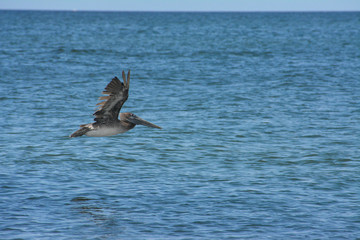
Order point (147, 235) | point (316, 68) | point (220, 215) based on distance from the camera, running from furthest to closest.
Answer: point (316, 68) → point (220, 215) → point (147, 235)

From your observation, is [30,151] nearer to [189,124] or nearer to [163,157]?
[163,157]

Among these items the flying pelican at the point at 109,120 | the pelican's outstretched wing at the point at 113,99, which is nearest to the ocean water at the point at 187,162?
the flying pelican at the point at 109,120

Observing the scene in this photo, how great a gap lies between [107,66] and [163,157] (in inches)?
1096

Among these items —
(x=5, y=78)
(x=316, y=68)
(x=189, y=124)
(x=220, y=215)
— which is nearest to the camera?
(x=220, y=215)

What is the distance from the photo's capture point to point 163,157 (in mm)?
17609

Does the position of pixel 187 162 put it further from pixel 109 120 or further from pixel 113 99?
pixel 113 99

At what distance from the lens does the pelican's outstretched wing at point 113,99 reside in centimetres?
1217

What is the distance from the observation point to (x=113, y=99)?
12.6 m

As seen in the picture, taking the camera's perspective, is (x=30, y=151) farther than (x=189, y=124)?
No

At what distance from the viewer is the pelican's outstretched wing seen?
1217 cm

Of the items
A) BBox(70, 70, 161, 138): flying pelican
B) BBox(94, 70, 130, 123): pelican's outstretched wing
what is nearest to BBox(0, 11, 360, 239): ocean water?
BBox(70, 70, 161, 138): flying pelican

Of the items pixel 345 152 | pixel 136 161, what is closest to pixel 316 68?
pixel 345 152

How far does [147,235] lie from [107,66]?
34077 mm

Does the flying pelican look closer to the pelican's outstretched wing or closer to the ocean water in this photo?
the pelican's outstretched wing
